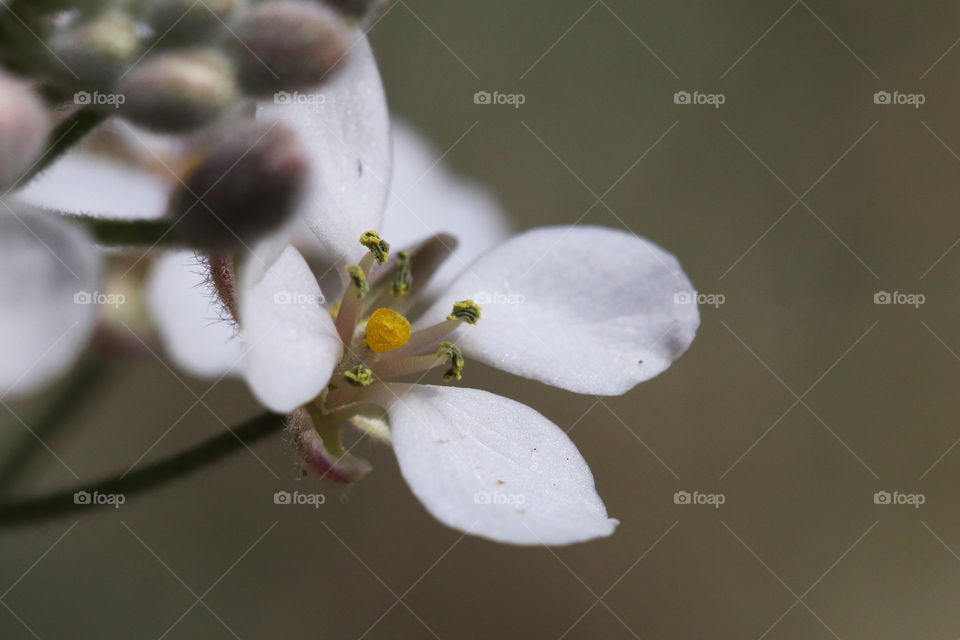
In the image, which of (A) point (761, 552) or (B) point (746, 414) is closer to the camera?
(A) point (761, 552)

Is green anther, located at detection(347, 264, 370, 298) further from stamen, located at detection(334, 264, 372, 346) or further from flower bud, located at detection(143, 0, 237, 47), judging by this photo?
flower bud, located at detection(143, 0, 237, 47)

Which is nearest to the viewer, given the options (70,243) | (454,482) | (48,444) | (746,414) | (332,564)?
(454,482)

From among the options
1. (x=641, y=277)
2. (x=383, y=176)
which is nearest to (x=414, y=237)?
(x=383, y=176)

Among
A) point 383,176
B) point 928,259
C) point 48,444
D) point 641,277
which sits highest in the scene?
point 928,259

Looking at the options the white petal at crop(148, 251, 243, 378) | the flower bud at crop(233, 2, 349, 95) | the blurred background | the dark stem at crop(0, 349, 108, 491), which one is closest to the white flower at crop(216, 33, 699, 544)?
the flower bud at crop(233, 2, 349, 95)

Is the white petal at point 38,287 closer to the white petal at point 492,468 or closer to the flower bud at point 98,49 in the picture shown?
the flower bud at point 98,49

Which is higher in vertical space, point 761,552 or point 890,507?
point 890,507

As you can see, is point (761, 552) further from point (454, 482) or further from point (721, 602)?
point (454, 482)
